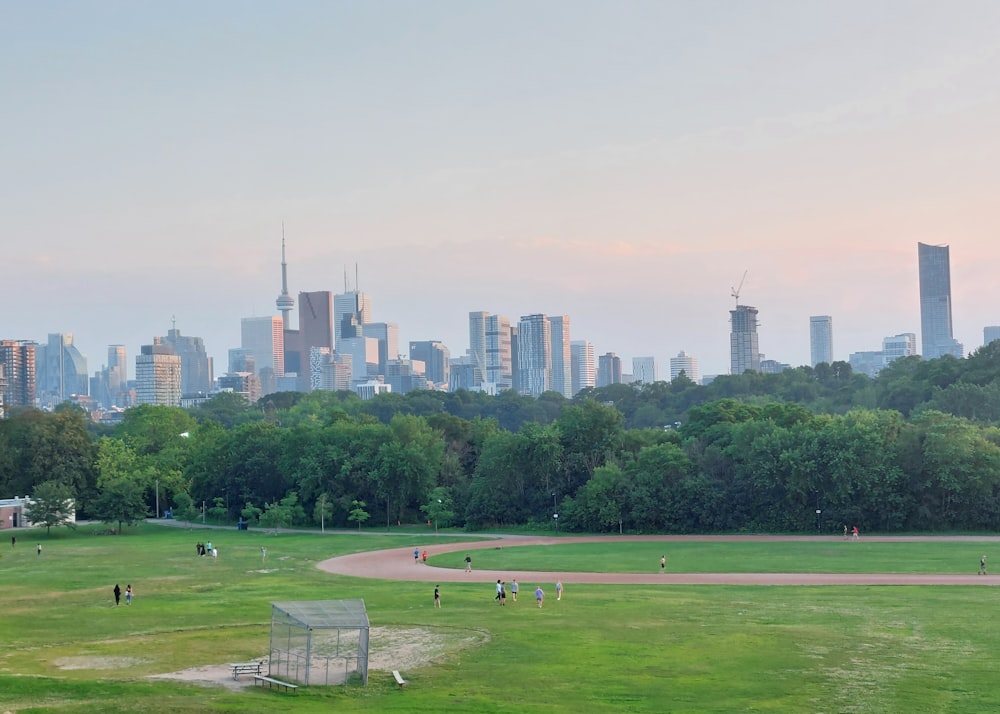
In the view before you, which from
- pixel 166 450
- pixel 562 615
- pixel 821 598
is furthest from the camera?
pixel 166 450

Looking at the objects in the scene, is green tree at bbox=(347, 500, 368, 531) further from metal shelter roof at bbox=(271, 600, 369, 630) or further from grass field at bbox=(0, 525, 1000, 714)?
metal shelter roof at bbox=(271, 600, 369, 630)

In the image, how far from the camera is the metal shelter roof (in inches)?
1428

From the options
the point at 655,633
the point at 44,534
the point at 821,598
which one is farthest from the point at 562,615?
the point at 44,534

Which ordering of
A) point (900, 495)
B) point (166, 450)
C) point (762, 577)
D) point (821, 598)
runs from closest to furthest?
1. point (821, 598)
2. point (762, 577)
3. point (900, 495)
4. point (166, 450)

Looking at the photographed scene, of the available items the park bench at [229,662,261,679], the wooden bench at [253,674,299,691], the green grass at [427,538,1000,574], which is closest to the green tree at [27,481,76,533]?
the green grass at [427,538,1000,574]

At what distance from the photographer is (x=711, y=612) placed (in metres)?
49.6

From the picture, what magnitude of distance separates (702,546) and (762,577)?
20206mm

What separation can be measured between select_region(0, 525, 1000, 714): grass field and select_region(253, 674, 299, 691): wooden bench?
616 millimetres

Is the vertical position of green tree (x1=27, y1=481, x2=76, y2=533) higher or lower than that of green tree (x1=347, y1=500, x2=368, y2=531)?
higher

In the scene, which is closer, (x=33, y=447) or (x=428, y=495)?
(x=428, y=495)

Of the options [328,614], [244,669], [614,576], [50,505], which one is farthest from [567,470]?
[244,669]

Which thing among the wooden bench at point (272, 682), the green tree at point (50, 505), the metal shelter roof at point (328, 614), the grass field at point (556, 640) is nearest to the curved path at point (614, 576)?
the grass field at point (556, 640)

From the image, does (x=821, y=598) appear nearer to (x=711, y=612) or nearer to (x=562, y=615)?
(x=711, y=612)

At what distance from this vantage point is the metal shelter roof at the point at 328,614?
36.3m
